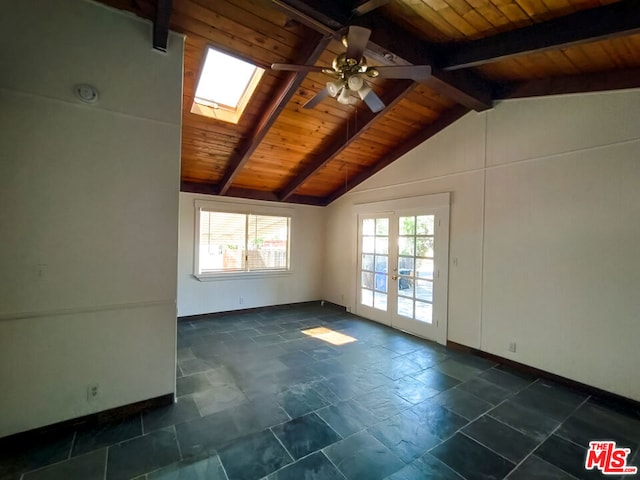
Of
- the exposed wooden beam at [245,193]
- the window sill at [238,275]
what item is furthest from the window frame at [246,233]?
the exposed wooden beam at [245,193]

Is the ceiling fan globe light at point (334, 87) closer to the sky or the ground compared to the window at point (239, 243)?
closer to the sky

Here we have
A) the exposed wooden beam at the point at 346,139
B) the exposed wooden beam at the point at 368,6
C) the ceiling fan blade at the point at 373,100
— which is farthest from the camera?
the exposed wooden beam at the point at 346,139

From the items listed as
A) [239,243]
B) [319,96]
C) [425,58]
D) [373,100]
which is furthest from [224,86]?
[239,243]

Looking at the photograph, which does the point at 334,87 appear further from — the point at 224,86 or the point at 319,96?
the point at 224,86

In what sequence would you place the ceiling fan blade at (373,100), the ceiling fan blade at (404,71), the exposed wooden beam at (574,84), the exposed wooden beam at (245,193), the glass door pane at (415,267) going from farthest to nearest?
the exposed wooden beam at (245,193) < the glass door pane at (415,267) < the exposed wooden beam at (574,84) < the ceiling fan blade at (373,100) < the ceiling fan blade at (404,71)

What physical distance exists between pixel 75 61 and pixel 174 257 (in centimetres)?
166

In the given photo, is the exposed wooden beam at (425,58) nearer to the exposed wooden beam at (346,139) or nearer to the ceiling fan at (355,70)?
the exposed wooden beam at (346,139)

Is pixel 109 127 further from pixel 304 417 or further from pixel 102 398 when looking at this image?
pixel 304 417

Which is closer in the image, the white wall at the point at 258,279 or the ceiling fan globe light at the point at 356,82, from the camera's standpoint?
the ceiling fan globe light at the point at 356,82

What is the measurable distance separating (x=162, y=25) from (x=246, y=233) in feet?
12.5

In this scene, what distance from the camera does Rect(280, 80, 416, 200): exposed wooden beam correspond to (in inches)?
133

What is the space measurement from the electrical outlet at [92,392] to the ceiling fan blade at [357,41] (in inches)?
126

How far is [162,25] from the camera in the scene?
91.6 inches

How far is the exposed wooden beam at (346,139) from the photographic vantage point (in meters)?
3.37
